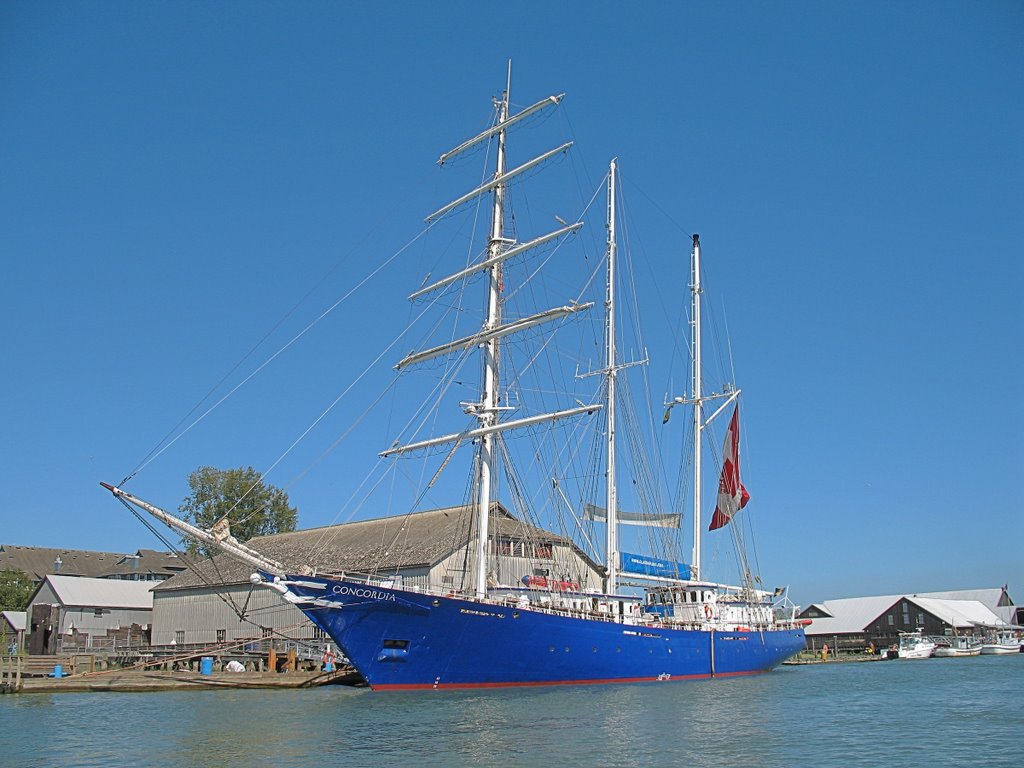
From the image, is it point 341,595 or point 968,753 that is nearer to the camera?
point 968,753

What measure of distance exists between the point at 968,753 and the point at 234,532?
6928 cm

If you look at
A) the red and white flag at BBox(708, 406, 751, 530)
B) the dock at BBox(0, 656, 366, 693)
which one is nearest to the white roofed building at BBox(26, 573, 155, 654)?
the dock at BBox(0, 656, 366, 693)

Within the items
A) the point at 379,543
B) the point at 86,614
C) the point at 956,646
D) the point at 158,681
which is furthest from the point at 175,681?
the point at 956,646

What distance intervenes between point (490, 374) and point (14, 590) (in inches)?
2368

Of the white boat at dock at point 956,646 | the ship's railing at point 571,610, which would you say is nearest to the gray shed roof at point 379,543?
the ship's railing at point 571,610

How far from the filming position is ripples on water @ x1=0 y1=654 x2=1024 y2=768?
22812 mm

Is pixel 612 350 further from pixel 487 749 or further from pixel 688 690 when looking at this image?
pixel 487 749

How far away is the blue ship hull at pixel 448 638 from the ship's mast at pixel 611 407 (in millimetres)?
7495

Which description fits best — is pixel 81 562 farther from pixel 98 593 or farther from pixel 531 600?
pixel 531 600

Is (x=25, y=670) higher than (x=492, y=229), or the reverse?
(x=492, y=229)

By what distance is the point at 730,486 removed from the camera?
190ft

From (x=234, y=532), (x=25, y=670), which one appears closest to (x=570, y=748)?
(x=25, y=670)

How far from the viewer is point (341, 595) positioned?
3672cm

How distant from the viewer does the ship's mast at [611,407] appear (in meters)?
49.3
